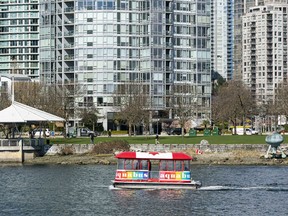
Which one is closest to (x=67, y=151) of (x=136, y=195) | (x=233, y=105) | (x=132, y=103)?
(x=132, y=103)

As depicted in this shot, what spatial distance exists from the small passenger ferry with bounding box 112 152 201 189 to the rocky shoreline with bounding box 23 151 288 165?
2780cm

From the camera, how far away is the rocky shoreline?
98688mm

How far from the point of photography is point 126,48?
16438cm

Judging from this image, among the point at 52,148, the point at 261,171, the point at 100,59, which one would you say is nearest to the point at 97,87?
the point at 100,59

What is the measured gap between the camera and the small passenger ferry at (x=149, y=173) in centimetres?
7012

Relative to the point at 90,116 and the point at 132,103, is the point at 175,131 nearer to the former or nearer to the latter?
the point at 132,103

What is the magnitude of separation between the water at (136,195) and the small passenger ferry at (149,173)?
3.39 feet

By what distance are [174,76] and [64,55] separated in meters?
24.3

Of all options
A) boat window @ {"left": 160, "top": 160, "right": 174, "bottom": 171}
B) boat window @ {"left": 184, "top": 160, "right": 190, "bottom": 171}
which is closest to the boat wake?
boat window @ {"left": 184, "top": 160, "right": 190, "bottom": 171}

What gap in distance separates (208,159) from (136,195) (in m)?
35.2

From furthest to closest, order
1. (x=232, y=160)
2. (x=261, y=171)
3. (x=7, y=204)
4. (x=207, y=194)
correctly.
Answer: (x=232, y=160) → (x=261, y=171) → (x=207, y=194) → (x=7, y=204)

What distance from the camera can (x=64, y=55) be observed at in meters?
168

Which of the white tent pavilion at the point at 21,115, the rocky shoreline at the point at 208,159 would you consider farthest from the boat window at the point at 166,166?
the white tent pavilion at the point at 21,115

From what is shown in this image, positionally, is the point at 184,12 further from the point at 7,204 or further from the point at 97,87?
the point at 7,204
